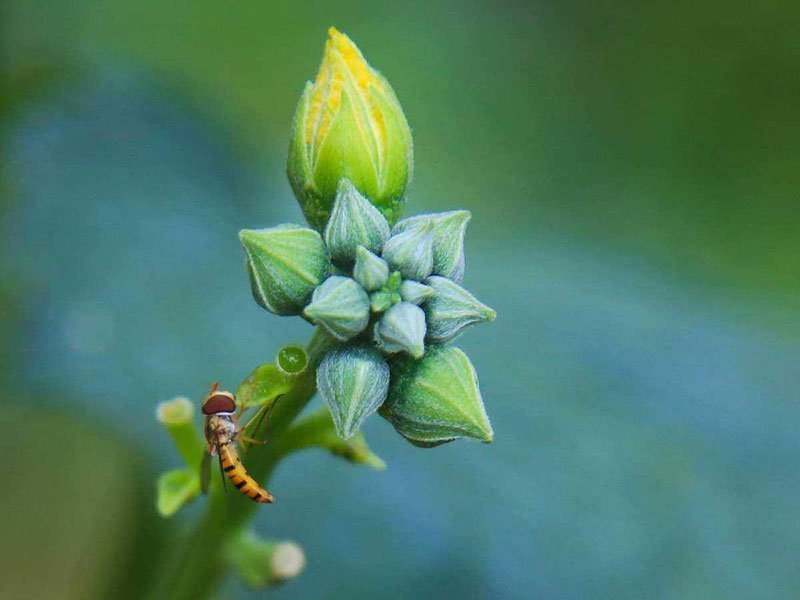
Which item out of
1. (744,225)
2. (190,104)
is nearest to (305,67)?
(190,104)

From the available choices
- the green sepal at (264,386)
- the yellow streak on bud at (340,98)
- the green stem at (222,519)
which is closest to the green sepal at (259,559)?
the green stem at (222,519)

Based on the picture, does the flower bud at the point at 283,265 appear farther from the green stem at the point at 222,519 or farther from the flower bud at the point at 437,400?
the flower bud at the point at 437,400

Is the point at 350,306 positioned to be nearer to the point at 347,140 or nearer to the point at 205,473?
the point at 347,140

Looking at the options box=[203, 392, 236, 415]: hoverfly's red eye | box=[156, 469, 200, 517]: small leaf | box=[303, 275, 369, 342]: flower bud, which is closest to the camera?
box=[303, 275, 369, 342]: flower bud

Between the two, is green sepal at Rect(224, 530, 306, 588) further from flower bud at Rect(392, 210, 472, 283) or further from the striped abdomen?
flower bud at Rect(392, 210, 472, 283)

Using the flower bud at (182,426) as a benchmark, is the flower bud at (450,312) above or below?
above

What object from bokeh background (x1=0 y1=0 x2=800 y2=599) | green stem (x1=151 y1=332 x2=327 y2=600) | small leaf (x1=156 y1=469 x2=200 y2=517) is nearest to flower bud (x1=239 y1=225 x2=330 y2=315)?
green stem (x1=151 y1=332 x2=327 y2=600)
